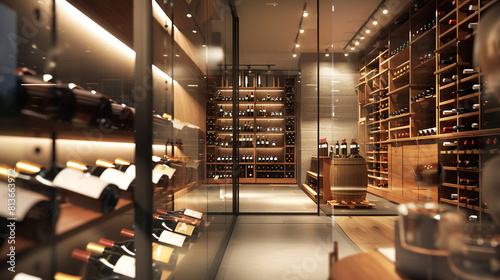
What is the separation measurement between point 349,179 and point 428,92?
1758 mm

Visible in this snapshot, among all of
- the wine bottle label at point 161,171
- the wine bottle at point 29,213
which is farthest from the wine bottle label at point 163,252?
the wine bottle at point 29,213

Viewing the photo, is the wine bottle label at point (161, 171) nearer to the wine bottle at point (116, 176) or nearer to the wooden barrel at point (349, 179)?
the wine bottle at point (116, 176)

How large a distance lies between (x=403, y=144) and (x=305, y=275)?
3.55 m

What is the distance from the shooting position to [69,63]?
867 millimetres

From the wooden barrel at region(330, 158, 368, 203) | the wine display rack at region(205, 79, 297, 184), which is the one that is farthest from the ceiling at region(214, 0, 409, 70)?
the wooden barrel at region(330, 158, 368, 203)

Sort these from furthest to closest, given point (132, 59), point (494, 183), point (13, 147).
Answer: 1. point (132, 59)
2. point (494, 183)
3. point (13, 147)

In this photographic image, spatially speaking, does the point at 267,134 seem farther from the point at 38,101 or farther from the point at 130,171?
the point at 38,101

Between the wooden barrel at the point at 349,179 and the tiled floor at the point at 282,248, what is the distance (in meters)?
0.57

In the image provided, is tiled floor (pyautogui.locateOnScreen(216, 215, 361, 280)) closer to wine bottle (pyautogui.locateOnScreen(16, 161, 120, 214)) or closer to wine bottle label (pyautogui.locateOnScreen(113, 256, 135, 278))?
wine bottle label (pyautogui.locateOnScreen(113, 256, 135, 278))

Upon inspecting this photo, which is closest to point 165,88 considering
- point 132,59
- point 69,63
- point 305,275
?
point 132,59

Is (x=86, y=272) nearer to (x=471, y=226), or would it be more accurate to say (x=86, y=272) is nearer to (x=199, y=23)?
(x=471, y=226)

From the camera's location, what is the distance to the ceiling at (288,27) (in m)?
4.55

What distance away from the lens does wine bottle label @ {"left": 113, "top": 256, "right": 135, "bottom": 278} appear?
0.94 metres

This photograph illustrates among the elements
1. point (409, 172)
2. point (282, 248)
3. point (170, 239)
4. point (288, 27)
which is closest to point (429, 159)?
point (409, 172)
